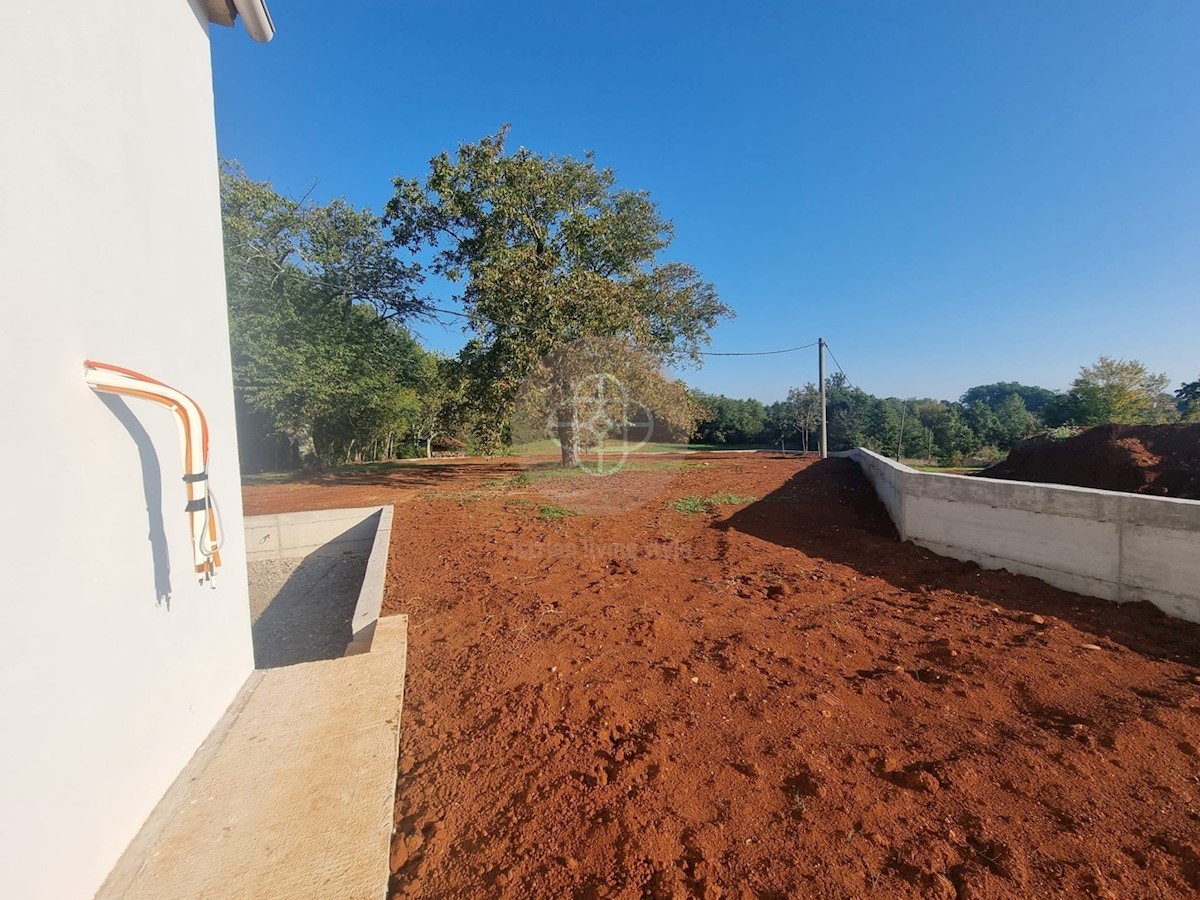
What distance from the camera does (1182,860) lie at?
59.5 inches

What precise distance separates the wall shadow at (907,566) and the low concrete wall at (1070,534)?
0.13m

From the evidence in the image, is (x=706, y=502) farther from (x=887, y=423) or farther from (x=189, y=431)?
(x=887, y=423)

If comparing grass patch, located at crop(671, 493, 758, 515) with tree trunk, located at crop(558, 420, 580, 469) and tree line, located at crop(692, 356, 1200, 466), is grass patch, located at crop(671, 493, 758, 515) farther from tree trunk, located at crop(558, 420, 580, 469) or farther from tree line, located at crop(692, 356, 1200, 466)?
tree line, located at crop(692, 356, 1200, 466)

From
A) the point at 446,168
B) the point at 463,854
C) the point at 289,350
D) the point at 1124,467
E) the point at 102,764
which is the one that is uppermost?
the point at 446,168

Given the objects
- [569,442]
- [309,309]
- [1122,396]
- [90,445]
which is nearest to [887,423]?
[1122,396]

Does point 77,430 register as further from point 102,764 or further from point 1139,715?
point 1139,715

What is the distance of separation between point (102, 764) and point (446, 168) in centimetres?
1227

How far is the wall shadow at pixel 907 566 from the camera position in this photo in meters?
3.15

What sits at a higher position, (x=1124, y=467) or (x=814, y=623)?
(x=1124, y=467)

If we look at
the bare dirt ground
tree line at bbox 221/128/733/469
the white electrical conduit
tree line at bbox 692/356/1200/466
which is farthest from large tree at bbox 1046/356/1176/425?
the white electrical conduit

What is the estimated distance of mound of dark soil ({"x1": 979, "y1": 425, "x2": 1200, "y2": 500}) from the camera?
535 centimetres

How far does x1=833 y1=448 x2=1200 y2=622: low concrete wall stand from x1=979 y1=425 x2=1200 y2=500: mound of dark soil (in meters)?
2.68

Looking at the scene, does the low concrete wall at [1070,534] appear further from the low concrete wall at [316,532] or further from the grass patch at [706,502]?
Result: the low concrete wall at [316,532]

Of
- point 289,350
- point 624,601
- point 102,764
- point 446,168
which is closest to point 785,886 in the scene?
point 102,764
